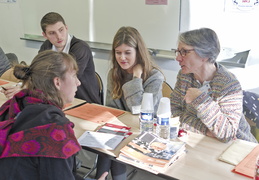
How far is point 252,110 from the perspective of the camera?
1.84 metres

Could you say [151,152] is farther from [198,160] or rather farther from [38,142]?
[38,142]

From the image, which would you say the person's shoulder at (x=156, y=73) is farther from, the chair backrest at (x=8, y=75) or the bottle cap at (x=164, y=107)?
the chair backrest at (x=8, y=75)

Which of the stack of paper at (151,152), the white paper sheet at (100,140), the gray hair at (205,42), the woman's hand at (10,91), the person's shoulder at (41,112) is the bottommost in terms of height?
the white paper sheet at (100,140)

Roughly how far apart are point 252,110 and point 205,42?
0.59m

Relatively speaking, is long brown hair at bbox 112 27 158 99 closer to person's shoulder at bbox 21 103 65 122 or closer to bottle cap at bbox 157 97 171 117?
bottle cap at bbox 157 97 171 117

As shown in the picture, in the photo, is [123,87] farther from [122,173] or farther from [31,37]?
[31,37]

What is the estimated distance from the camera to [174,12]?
2904mm

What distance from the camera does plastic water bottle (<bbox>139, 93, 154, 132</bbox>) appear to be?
1603 millimetres

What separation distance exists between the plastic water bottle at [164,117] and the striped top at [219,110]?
177 millimetres

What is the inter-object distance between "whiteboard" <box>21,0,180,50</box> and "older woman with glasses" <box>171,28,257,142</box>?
1291mm

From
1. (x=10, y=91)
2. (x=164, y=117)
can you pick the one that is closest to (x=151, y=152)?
(x=164, y=117)

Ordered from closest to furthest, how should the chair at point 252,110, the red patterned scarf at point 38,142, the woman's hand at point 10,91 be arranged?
the red patterned scarf at point 38,142, the chair at point 252,110, the woman's hand at point 10,91

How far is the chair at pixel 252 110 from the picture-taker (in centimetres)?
183

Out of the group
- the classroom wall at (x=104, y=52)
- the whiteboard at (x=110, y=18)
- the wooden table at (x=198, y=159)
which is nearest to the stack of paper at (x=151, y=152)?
the wooden table at (x=198, y=159)
